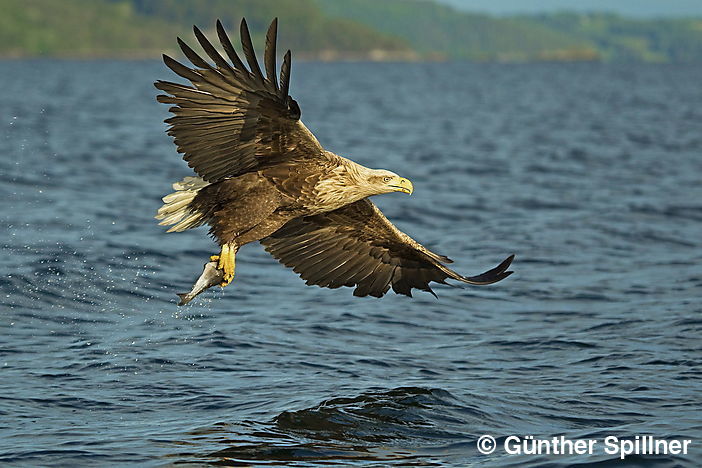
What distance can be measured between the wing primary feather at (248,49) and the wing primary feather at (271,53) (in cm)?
8

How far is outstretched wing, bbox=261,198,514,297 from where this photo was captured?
8234 mm

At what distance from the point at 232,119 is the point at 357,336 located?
303 cm

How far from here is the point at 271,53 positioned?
6.23m

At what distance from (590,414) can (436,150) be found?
60.5 feet

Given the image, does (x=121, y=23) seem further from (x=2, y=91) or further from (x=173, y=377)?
(x=173, y=377)

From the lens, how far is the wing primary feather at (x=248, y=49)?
Result: 6.12 meters

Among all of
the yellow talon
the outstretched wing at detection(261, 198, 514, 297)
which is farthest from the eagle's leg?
the outstretched wing at detection(261, 198, 514, 297)

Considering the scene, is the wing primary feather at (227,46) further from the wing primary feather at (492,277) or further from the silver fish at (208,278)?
the wing primary feather at (492,277)

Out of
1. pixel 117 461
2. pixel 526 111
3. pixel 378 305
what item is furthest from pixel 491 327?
pixel 526 111

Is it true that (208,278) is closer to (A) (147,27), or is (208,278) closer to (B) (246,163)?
(B) (246,163)

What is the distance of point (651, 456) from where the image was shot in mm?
6535

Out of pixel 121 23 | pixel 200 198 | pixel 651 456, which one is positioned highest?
pixel 121 23

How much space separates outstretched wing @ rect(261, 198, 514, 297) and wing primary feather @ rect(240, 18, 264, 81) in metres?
1.80

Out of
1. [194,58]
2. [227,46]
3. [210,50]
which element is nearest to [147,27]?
[194,58]
